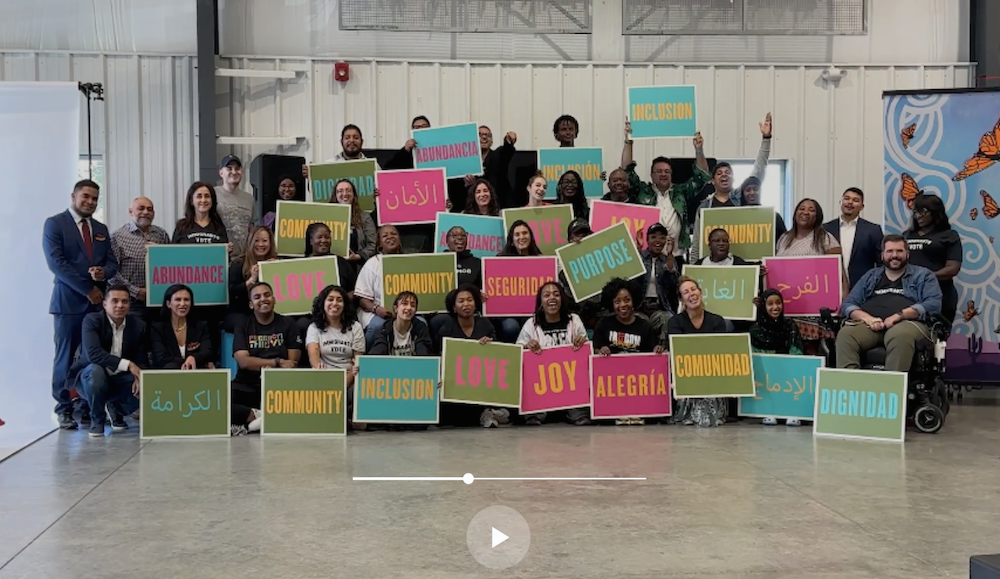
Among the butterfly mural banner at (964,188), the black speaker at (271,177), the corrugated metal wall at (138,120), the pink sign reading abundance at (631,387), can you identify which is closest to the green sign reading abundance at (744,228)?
the pink sign reading abundance at (631,387)

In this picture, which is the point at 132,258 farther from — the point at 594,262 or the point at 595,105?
the point at 595,105

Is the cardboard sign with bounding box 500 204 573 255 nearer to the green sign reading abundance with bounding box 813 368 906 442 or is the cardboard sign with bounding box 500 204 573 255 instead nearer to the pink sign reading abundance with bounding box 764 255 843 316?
the pink sign reading abundance with bounding box 764 255 843 316

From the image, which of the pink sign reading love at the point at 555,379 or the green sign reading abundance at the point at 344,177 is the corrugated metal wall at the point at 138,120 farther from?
the pink sign reading love at the point at 555,379

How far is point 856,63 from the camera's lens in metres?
10.4

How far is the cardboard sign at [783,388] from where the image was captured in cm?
670

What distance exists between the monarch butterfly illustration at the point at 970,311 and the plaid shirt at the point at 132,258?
256 inches

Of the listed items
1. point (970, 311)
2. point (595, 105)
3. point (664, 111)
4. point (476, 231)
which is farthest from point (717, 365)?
point (595, 105)

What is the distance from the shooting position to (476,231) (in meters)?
7.67

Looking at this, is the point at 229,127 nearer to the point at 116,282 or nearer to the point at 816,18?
the point at 116,282

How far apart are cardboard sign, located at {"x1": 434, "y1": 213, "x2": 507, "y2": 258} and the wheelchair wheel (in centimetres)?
320

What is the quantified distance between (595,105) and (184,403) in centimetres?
550

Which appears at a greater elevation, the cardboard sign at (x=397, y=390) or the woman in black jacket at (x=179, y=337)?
the woman in black jacket at (x=179, y=337)

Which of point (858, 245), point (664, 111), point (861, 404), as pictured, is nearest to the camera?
point (861, 404)

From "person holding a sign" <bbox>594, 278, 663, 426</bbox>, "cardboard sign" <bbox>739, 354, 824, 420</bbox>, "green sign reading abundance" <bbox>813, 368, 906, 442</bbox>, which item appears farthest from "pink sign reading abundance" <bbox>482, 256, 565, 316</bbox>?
"green sign reading abundance" <bbox>813, 368, 906, 442</bbox>
